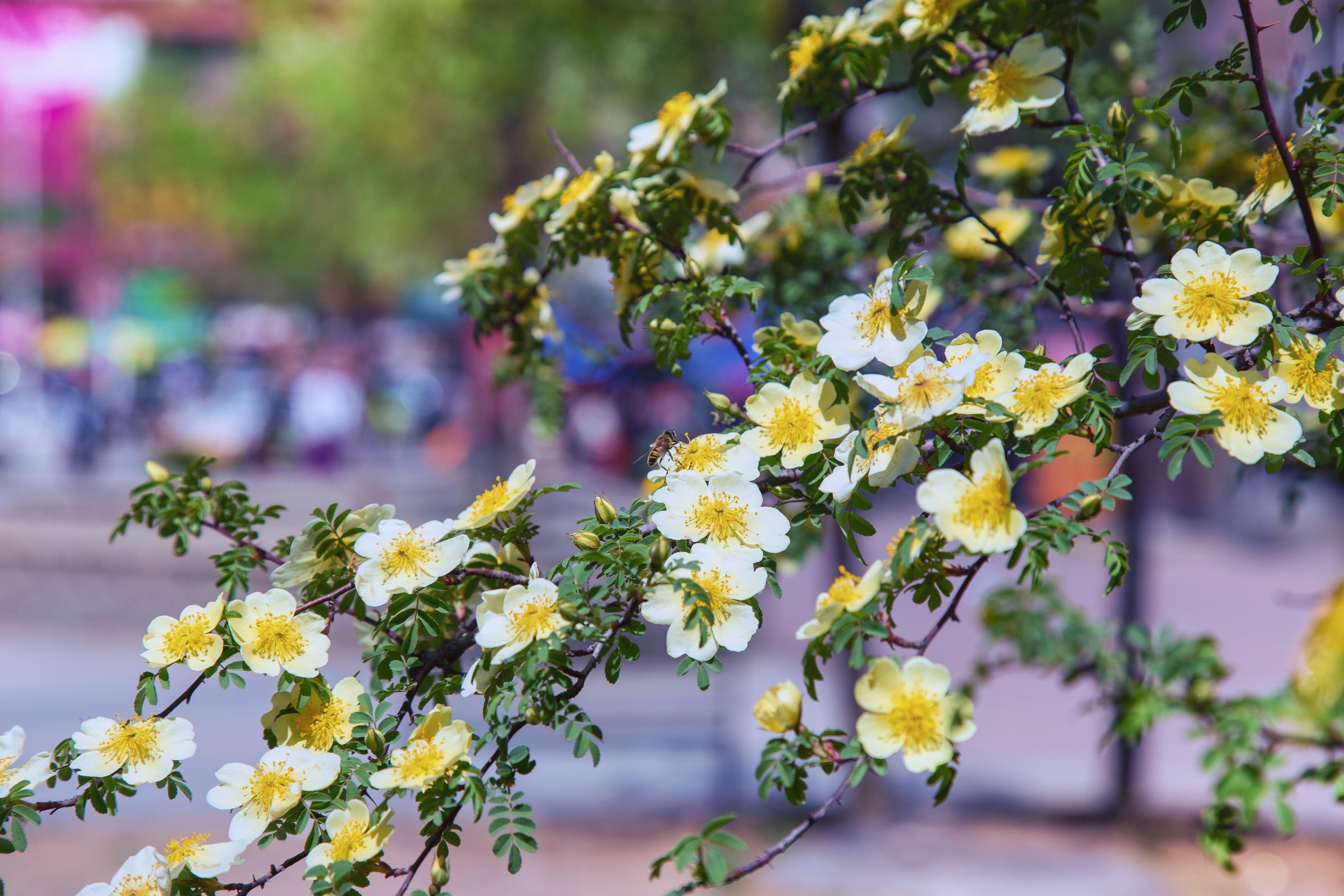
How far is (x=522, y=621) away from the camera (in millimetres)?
1200

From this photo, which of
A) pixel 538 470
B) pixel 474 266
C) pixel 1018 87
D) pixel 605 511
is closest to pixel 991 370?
pixel 605 511

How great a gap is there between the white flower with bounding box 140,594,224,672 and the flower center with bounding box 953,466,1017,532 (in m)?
0.86

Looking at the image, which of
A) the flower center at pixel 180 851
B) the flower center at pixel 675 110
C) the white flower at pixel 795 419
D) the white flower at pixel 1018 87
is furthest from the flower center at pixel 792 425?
the flower center at pixel 180 851

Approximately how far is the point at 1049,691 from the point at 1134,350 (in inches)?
237

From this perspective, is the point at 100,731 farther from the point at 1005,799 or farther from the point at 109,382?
the point at 109,382

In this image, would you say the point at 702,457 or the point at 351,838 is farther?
the point at 702,457

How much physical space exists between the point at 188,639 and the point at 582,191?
88cm

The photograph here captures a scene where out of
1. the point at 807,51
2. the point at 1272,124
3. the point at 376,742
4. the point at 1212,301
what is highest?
the point at 807,51

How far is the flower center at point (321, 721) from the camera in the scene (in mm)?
1279

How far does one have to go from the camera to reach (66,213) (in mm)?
26719

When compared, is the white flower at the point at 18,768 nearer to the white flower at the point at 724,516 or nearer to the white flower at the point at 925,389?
the white flower at the point at 724,516

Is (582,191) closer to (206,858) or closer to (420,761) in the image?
(420,761)

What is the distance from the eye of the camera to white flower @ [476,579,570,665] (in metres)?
1.18

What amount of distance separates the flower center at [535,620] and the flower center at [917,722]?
14.6 inches
